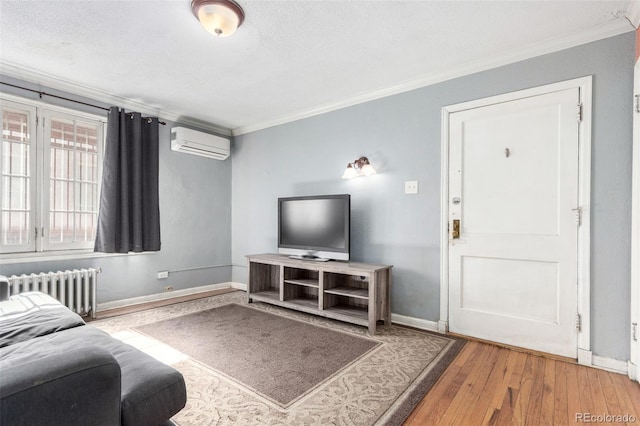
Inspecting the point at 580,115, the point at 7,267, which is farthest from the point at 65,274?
the point at 580,115

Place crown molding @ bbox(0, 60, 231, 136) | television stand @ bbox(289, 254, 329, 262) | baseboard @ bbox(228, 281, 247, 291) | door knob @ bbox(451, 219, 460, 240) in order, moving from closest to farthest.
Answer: door knob @ bbox(451, 219, 460, 240), crown molding @ bbox(0, 60, 231, 136), television stand @ bbox(289, 254, 329, 262), baseboard @ bbox(228, 281, 247, 291)

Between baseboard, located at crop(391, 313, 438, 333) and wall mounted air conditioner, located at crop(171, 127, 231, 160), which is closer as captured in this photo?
baseboard, located at crop(391, 313, 438, 333)

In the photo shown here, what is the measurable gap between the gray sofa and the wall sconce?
2.53 m

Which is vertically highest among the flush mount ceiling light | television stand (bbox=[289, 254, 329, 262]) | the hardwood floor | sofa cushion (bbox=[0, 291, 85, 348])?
the flush mount ceiling light

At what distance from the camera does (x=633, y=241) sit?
208 centimetres

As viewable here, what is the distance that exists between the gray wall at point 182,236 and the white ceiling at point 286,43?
85cm

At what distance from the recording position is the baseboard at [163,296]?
3.60 metres

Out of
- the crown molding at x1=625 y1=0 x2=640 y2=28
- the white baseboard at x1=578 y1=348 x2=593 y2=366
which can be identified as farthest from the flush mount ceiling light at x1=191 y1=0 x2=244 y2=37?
the white baseboard at x1=578 y1=348 x2=593 y2=366

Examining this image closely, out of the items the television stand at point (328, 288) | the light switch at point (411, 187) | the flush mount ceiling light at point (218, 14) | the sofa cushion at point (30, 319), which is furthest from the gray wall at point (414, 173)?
the sofa cushion at point (30, 319)

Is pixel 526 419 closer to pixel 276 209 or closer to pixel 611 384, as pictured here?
pixel 611 384

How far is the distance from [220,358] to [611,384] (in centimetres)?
260

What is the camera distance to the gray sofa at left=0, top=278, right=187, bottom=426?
0.76 meters

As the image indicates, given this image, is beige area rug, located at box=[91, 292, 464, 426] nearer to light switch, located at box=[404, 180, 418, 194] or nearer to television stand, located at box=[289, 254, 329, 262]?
television stand, located at box=[289, 254, 329, 262]

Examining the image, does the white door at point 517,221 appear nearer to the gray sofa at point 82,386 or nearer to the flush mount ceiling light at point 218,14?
the flush mount ceiling light at point 218,14
